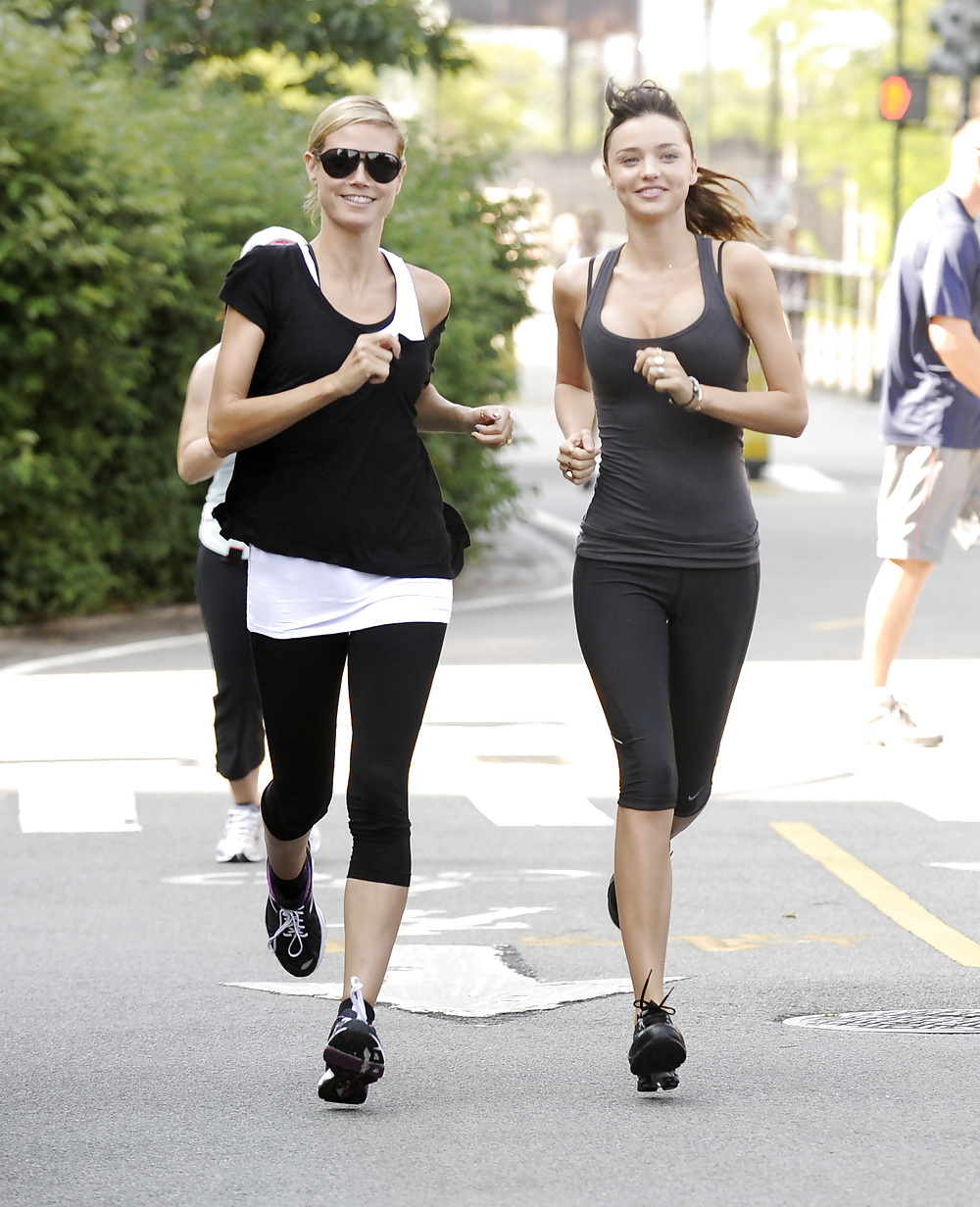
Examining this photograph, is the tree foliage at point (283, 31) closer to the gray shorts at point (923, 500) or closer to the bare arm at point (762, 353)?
the gray shorts at point (923, 500)

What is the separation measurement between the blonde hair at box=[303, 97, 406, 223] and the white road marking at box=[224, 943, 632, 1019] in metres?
1.93

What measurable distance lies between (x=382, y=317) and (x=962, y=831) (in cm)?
347

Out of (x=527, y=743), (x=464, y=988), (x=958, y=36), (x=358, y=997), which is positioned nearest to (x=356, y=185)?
(x=358, y=997)

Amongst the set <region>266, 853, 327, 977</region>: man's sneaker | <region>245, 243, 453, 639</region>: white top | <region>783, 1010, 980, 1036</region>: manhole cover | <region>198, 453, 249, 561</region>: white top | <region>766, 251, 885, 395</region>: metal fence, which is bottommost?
<region>766, 251, 885, 395</region>: metal fence

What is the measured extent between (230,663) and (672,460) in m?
2.31

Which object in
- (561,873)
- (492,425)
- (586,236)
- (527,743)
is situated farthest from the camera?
(586,236)

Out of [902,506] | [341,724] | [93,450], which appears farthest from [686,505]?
[93,450]

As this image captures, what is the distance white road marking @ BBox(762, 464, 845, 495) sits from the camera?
21.4m

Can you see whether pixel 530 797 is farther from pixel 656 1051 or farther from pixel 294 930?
pixel 656 1051

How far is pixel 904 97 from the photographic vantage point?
77.4 ft

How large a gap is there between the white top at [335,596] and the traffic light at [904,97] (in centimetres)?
1981

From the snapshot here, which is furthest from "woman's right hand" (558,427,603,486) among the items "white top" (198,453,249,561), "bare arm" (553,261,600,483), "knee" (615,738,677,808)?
"white top" (198,453,249,561)

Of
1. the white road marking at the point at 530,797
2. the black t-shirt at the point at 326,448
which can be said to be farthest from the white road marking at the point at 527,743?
the black t-shirt at the point at 326,448

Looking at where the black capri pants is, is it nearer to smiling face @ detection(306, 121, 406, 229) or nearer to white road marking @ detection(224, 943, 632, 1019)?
white road marking @ detection(224, 943, 632, 1019)
